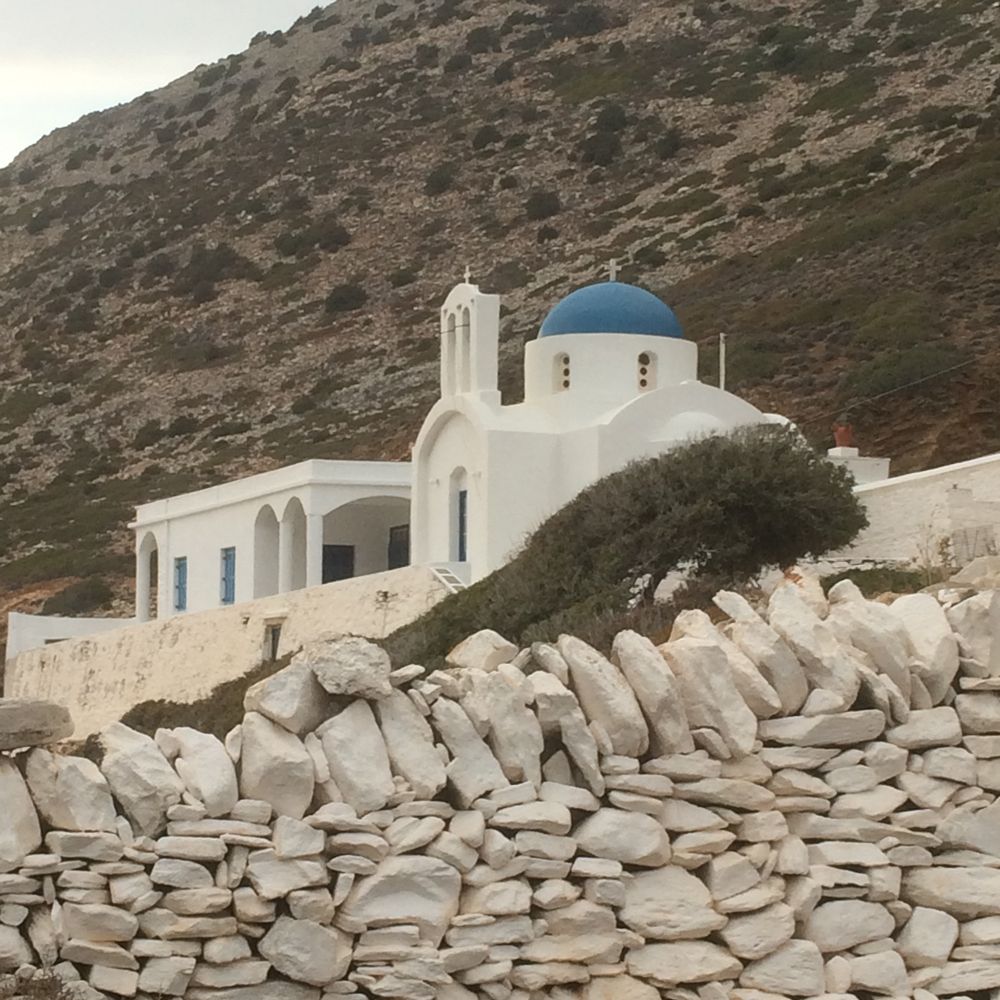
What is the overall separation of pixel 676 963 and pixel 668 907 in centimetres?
22

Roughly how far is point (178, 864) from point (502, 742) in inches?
51.0

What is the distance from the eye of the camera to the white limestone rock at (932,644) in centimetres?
798

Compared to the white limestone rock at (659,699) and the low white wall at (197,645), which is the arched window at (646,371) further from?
the white limestone rock at (659,699)

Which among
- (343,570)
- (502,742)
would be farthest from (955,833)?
(343,570)

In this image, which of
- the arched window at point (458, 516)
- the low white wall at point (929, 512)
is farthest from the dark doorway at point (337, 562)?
the low white wall at point (929, 512)

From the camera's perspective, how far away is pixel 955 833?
7.85 m

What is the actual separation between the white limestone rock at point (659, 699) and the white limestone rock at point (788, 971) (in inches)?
33.9

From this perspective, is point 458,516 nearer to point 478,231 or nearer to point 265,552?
point 265,552

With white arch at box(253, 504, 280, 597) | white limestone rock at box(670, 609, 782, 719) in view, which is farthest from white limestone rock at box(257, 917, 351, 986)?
white arch at box(253, 504, 280, 597)

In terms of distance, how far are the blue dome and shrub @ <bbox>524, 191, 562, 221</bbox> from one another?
35.7 metres

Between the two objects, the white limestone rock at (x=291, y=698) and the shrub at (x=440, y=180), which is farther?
the shrub at (x=440, y=180)

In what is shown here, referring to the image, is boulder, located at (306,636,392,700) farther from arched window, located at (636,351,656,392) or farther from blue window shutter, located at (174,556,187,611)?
blue window shutter, located at (174,556,187,611)

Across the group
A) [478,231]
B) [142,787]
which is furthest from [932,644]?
[478,231]

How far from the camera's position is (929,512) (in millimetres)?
23406
